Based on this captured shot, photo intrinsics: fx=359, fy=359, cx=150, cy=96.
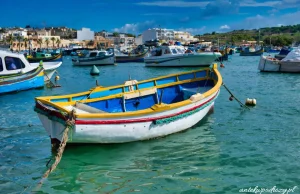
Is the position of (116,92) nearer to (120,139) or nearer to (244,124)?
(120,139)

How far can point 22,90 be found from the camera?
23.1 meters

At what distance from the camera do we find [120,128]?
9523 millimetres

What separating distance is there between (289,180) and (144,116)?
3.95 meters

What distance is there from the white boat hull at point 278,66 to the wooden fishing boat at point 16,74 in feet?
69.9

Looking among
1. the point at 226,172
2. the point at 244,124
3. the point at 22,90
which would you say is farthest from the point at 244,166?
the point at 22,90

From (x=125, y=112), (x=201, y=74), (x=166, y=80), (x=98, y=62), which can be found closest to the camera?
(x=125, y=112)

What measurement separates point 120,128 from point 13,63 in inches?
621

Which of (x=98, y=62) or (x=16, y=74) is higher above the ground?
(x=16, y=74)

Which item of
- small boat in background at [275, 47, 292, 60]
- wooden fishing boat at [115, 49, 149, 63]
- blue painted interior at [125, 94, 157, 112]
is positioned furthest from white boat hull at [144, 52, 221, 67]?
blue painted interior at [125, 94, 157, 112]

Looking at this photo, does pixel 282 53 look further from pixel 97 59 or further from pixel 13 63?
pixel 13 63

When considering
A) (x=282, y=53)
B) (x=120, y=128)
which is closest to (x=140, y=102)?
(x=120, y=128)

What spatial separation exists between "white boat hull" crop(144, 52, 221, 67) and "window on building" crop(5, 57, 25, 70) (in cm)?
2526

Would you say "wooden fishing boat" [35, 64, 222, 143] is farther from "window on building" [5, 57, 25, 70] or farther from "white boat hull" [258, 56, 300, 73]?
"white boat hull" [258, 56, 300, 73]

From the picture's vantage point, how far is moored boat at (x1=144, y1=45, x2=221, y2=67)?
148 ft
